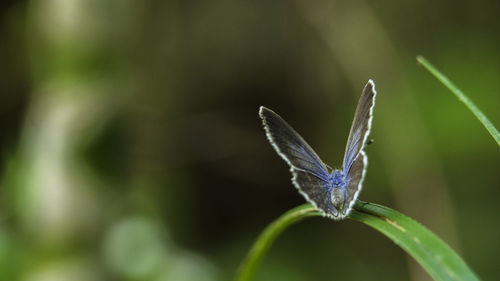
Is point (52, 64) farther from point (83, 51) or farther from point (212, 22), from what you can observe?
point (212, 22)

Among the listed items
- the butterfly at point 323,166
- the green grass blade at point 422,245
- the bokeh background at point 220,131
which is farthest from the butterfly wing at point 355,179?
the bokeh background at point 220,131

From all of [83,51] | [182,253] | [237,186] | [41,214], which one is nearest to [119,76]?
[83,51]

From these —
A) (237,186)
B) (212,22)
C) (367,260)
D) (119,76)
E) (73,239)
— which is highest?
(212,22)

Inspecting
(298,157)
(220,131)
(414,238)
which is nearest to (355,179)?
(298,157)

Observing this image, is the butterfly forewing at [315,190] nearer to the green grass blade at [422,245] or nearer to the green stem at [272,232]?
the green stem at [272,232]

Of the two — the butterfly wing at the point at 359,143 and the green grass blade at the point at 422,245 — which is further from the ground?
the butterfly wing at the point at 359,143

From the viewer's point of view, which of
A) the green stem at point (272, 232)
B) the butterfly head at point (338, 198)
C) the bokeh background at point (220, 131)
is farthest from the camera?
the bokeh background at point (220, 131)

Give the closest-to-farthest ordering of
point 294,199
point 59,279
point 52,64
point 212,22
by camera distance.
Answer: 1. point 59,279
2. point 52,64
3. point 294,199
4. point 212,22

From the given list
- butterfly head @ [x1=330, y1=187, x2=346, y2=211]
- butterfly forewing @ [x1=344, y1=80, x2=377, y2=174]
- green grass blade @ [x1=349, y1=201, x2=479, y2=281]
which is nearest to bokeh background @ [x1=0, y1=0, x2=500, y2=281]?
butterfly head @ [x1=330, y1=187, x2=346, y2=211]
